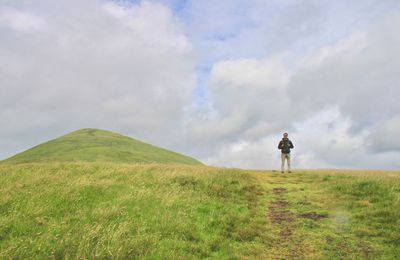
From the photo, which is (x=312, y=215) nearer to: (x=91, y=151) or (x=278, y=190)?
(x=278, y=190)

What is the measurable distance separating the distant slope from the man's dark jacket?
6044 cm

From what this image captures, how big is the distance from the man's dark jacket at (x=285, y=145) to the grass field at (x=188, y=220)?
437 inches

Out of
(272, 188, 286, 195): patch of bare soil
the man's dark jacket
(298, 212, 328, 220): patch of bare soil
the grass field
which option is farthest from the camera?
the man's dark jacket

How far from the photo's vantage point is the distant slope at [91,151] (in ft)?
304

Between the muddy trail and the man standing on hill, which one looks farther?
the man standing on hill

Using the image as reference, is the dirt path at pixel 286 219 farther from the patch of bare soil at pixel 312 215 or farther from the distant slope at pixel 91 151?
the distant slope at pixel 91 151

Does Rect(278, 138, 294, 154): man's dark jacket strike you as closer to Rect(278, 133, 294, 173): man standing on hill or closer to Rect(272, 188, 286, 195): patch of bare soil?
Rect(278, 133, 294, 173): man standing on hill

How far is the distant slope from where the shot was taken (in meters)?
92.6

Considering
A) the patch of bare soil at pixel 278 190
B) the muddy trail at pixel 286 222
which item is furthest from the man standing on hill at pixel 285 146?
the muddy trail at pixel 286 222

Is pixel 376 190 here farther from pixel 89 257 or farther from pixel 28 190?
pixel 28 190

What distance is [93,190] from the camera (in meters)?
15.2

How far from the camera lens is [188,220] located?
42.9ft

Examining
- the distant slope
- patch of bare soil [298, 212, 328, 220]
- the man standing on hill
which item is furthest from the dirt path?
the distant slope

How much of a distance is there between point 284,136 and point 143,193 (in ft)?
63.1
